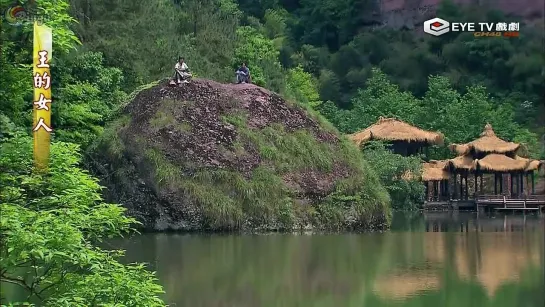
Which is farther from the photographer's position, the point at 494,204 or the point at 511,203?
the point at 494,204

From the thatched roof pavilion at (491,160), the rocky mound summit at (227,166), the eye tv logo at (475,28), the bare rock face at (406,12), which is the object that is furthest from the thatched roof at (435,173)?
the bare rock face at (406,12)

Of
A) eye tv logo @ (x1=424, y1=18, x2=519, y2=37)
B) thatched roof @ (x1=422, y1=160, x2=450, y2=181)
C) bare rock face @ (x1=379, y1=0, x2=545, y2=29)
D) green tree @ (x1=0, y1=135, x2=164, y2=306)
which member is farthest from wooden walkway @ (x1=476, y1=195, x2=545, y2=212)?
green tree @ (x1=0, y1=135, x2=164, y2=306)

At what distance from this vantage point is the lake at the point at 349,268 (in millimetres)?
9656

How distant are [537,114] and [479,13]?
440 centimetres

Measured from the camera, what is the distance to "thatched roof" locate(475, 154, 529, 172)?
2494 cm

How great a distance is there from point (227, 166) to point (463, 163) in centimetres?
1065

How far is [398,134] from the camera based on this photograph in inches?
1098

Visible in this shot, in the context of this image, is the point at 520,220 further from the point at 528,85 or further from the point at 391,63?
the point at 391,63

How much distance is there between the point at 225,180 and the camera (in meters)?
17.0

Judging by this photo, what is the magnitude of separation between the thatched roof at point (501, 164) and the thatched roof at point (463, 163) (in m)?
0.30

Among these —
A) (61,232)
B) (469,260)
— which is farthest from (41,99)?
(469,260)

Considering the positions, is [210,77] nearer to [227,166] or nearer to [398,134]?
[398,134]

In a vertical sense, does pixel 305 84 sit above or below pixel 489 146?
above

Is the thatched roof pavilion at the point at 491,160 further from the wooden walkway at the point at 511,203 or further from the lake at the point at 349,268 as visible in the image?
the lake at the point at 349,268
